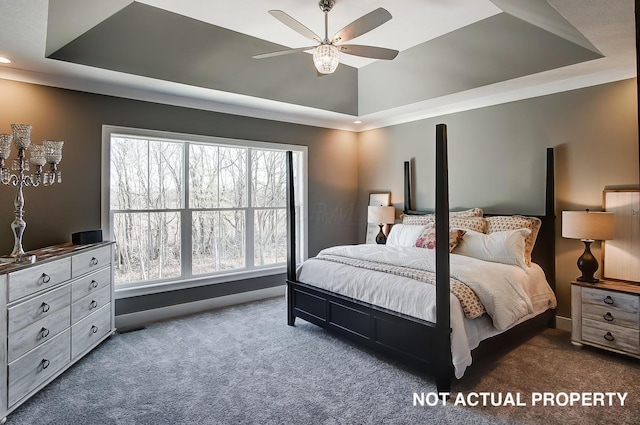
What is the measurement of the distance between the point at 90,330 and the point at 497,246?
3.82 m

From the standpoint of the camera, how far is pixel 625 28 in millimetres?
2547

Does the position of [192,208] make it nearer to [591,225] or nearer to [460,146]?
[460,146]

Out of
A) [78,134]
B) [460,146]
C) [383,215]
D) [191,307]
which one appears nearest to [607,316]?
[460,146]

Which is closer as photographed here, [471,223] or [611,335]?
[611,335]

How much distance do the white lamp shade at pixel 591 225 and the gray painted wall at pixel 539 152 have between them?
1.44ft

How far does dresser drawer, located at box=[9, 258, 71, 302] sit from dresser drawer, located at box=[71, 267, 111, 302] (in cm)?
16

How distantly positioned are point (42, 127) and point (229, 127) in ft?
6.30

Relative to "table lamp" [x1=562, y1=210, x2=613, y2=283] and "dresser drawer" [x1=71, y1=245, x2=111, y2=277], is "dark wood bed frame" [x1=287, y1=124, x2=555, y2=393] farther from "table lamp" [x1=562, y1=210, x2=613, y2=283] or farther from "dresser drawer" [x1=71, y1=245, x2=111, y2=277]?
"dresser drawer" [x1=71, y1=245, x2=111, y2=277]

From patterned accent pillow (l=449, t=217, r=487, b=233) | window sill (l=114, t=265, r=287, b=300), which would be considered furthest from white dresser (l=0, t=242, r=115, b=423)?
patterned accent pillow (l=449, t=217, r=487, b=233)

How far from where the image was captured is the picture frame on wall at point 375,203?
18.2 ft

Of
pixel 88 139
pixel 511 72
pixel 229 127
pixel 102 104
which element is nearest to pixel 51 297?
pixel 88 139

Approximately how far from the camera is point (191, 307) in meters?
4.39

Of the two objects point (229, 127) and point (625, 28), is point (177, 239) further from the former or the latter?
point (625, 28)

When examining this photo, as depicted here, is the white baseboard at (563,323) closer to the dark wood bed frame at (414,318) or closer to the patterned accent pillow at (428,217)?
the dark wood bed frame at (414,318)
